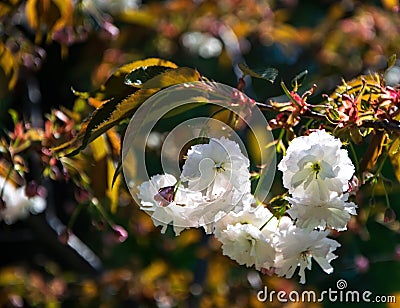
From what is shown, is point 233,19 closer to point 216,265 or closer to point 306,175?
point 216,265

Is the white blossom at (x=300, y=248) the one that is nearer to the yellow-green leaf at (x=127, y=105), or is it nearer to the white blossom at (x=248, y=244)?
the white blossom at (x=248, y=244)

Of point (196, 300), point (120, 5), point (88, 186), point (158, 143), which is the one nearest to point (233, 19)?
point (120, 5)

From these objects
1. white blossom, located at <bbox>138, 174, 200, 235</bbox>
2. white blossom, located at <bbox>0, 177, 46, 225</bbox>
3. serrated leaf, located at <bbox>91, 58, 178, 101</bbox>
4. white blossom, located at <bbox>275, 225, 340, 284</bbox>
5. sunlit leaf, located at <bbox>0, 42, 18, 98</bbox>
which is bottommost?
white blossom, located at <bbox>0, 177, 46, 225</bbox>

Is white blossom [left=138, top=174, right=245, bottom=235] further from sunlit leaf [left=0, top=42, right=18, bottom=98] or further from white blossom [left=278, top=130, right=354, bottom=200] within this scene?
sunlit leaf [left=0, top=42, right=18, bottom=98]

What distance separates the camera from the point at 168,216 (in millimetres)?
744

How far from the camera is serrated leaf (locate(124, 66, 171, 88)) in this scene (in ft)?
2.48

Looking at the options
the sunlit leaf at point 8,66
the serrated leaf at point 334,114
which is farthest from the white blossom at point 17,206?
the serrated leaf at point 334,114

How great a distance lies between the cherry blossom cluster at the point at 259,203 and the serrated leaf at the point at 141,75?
0.10 m

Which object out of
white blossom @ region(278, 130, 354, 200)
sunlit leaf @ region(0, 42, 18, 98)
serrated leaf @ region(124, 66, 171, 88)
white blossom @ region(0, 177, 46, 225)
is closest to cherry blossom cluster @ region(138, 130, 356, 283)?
white blossom @ region(278, 130, 354, 200)

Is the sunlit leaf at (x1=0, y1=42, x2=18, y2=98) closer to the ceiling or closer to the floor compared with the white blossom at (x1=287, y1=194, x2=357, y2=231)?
closer to the floor

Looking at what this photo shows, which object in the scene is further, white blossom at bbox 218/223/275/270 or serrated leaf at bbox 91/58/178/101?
serrated leaf at bbox 91/58/178/101

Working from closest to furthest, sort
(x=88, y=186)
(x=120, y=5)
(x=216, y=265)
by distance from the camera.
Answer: (x=88, y=186) < (x=216, y=265) < (x=120, y=5)

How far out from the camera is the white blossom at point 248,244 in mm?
740

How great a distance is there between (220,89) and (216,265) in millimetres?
1131
